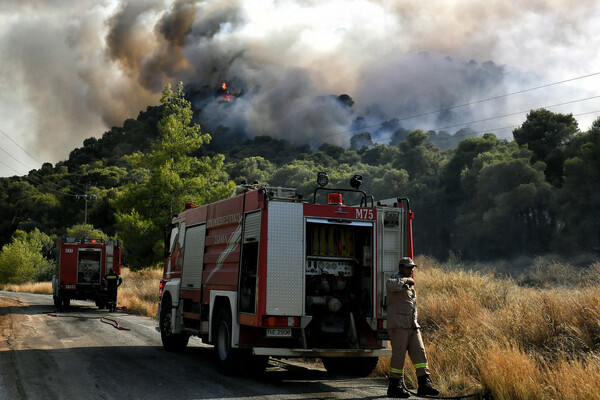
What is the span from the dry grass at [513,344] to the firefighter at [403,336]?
0.64m

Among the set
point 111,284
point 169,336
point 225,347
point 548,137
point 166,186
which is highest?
point 548,137

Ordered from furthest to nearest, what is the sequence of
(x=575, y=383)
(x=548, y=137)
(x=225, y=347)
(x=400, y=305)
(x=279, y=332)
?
(x=548, y=137)
(x=225, y=347)
(x=279, y=332)
(x=400, y=305)
(x=575, y=383)

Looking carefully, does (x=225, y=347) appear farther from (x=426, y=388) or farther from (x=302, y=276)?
(x=426, y=388)

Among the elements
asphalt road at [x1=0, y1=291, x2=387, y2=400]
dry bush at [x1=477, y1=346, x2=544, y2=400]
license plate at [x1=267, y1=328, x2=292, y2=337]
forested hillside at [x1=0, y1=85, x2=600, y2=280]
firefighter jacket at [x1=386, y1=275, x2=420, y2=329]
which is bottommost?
asphalt road at [x1=0, y1=291, x2=387, y2=400]

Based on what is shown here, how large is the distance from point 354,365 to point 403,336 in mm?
2310

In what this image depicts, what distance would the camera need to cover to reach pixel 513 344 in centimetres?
855

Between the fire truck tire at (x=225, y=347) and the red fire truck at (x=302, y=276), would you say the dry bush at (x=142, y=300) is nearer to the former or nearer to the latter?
the fire truck tire at (x=225, y=347)

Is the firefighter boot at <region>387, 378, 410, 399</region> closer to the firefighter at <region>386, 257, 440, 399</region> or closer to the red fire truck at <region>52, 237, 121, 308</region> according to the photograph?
the firefighter at <region>386, 257, 440, 399</region>

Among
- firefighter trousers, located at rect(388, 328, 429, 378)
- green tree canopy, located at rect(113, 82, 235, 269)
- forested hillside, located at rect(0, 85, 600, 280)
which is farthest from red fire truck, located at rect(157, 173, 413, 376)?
forested hillside, located at rect(0, 85, 600, 280)

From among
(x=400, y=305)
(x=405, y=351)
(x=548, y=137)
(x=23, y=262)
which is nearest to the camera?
(x=405, y=351)

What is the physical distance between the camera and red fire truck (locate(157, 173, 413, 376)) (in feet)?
28.3

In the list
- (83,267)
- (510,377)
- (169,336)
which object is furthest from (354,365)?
(83,267)

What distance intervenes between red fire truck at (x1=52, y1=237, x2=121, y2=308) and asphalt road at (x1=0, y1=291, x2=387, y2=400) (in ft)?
39.9

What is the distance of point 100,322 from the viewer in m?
19.7
